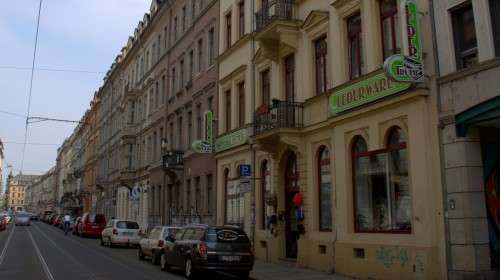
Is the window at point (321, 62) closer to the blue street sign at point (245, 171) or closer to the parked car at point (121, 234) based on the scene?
the blue street sign at point (245, 171)

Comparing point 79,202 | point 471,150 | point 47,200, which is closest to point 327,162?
point 471,150

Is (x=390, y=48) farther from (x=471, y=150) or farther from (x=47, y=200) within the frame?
(x=47, y=200)

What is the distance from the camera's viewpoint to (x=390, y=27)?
51.2 ft

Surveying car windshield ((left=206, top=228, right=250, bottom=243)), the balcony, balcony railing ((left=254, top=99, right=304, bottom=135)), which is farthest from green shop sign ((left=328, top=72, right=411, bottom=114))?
car windshield ((left=206, top=228, right=250, bottom=243))

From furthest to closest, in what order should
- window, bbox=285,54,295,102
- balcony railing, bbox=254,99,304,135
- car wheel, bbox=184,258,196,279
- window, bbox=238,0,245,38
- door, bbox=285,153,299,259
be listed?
window, bbox=238,0,245,38
window, bbox=285,54,295,102
door, bbox=285,153,299,259
balcony railing, bbox=254,99,304,135
car wheel, bbox=184,258,196,279

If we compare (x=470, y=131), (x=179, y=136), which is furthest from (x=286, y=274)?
(x=179, y=136)

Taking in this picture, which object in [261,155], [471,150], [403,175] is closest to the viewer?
[471,150]

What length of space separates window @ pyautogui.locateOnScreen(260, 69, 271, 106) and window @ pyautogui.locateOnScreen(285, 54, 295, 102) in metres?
1.53

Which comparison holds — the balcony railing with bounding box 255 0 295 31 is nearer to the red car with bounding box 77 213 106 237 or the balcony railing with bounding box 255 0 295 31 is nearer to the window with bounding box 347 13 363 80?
the window with bounding box 347 13 363 80

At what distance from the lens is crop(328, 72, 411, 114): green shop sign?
14.6 m

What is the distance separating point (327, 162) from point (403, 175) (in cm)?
409

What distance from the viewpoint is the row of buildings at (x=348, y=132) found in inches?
497

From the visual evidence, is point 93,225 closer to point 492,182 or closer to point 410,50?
point 410,50

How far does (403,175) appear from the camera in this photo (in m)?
14.6
